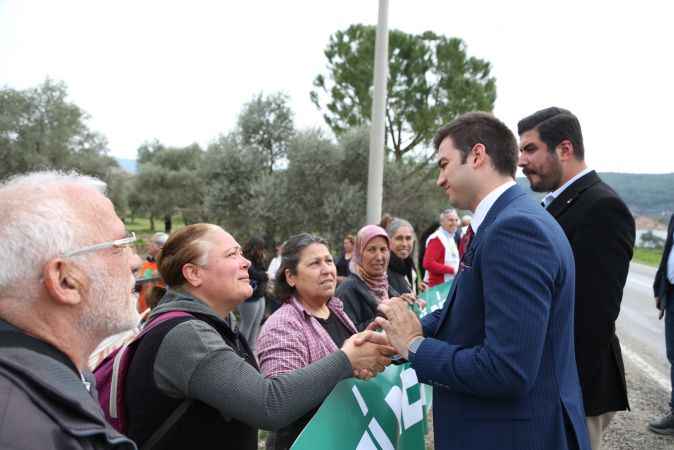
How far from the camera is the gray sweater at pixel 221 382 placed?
5.49 feet

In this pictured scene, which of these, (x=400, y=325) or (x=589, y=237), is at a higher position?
(x=589, y=237)

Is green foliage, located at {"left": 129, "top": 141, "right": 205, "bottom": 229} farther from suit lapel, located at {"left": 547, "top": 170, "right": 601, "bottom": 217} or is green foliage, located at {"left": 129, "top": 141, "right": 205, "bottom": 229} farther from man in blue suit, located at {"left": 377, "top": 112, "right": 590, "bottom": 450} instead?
man in blue suit, located at {"left": 377, "top": 112, "right": 590, "bottom": 450}

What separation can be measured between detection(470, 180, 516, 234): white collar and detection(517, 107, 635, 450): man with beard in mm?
987

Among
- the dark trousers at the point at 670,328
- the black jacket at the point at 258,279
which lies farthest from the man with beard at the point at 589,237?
the black jacket at the point at 258,279

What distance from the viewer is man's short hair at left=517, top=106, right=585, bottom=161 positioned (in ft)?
8.96

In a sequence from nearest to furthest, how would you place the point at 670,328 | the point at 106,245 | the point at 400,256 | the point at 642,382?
the point at 106,245
the point at 670,328
the point at 400,256
the point at 642,382

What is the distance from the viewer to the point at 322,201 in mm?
→ 17297

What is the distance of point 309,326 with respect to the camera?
2.70 m

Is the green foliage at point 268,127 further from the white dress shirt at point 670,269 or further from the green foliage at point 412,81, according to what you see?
the white dress shirt at point 670,269

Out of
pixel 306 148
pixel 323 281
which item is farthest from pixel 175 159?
pixel 323 281

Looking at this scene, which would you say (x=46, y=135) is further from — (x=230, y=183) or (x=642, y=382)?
(x=642, y=382)

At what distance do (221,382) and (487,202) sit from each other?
115cm

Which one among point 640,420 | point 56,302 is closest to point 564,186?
point 56,302

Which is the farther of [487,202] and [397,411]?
[397,411]
